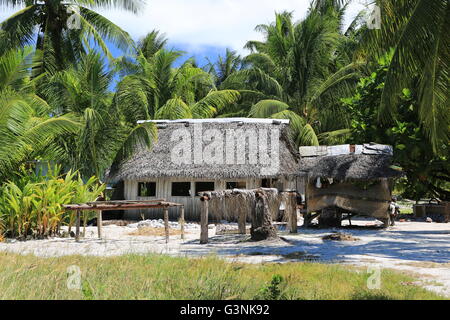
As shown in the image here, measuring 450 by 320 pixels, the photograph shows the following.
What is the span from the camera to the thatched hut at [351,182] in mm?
15125

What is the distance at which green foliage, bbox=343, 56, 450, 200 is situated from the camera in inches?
560

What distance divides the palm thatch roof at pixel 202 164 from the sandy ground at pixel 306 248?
11.7 feet

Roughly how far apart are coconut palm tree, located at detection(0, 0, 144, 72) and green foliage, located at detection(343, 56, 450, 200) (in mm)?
9522

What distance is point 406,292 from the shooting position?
580 cm

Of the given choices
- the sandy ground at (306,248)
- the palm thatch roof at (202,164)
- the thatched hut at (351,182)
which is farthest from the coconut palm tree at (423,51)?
the palm thatch roof at (202,164)

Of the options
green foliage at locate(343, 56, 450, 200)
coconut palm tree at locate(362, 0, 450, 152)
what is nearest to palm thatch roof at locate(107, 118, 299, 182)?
green foliage at locate(343, 56, 450, 200)

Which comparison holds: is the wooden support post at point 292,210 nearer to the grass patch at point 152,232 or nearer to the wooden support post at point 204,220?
the wooden support post at point 204,220

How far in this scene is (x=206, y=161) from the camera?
60.6 feet

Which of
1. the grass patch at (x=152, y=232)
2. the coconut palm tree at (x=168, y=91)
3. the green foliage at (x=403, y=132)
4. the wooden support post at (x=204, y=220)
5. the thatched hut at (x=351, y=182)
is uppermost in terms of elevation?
the coconut palm tree at (x=168, y=91)

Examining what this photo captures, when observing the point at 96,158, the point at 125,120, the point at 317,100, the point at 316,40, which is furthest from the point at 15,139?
the point at 316,40

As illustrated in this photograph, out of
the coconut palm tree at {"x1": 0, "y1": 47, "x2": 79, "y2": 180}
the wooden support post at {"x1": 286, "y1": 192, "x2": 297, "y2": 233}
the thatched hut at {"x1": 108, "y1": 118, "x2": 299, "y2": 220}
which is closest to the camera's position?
the coconut palm tree at {"x1": 0, "y1": 47, "x2": 79, "y2": 180}

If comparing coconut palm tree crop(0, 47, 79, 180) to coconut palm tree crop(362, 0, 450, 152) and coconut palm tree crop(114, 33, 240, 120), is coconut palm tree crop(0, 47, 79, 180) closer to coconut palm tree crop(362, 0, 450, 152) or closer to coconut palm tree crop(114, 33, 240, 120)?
coconut palm tree crop(114, 33, 240, 120)

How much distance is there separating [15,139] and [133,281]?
811cm
